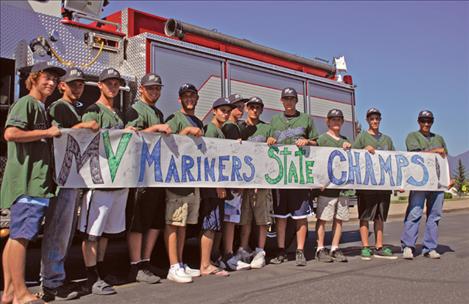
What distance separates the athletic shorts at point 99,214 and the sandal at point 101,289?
16.0 inches

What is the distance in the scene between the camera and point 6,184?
3709 mm

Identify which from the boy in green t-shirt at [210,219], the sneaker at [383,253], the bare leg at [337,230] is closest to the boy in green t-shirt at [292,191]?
the bare leg at [337,230]

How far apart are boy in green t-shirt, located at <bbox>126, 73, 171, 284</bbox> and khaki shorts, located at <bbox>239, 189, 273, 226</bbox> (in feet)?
3.88

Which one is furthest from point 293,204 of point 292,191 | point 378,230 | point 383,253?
point 383,253

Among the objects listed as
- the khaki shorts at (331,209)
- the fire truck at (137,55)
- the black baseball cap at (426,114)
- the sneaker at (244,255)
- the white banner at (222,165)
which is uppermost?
the fire truck at (137,55)

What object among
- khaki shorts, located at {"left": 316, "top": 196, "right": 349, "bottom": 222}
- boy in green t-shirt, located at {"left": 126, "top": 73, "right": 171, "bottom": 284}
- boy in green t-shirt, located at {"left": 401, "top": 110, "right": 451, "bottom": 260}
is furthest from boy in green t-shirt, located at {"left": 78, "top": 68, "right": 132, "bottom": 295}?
boy in green t-shirt, located at {"left": 401, "top": 110, "right": 451, "bottom": 260}

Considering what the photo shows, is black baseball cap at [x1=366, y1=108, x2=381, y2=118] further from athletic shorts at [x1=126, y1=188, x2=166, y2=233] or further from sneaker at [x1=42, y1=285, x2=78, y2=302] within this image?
sneaker at [x1=42, y1=285, x2=78, y2=302]

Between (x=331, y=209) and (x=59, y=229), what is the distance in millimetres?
3264

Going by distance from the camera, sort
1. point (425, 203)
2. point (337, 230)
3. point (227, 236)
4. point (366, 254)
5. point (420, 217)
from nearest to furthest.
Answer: point (227, 236)
point (337, 230)
point (366, 254)
point (420, 217)
point (425, 203)

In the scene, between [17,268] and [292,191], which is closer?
[17,268]

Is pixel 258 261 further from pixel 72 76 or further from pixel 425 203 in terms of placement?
pixel 72 76

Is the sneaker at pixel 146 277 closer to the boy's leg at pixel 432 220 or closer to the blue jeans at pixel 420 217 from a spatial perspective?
the blue jeans at pixel 420 217

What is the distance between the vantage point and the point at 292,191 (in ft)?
Answer: 19.2

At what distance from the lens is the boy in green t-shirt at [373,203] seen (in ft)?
20.2
